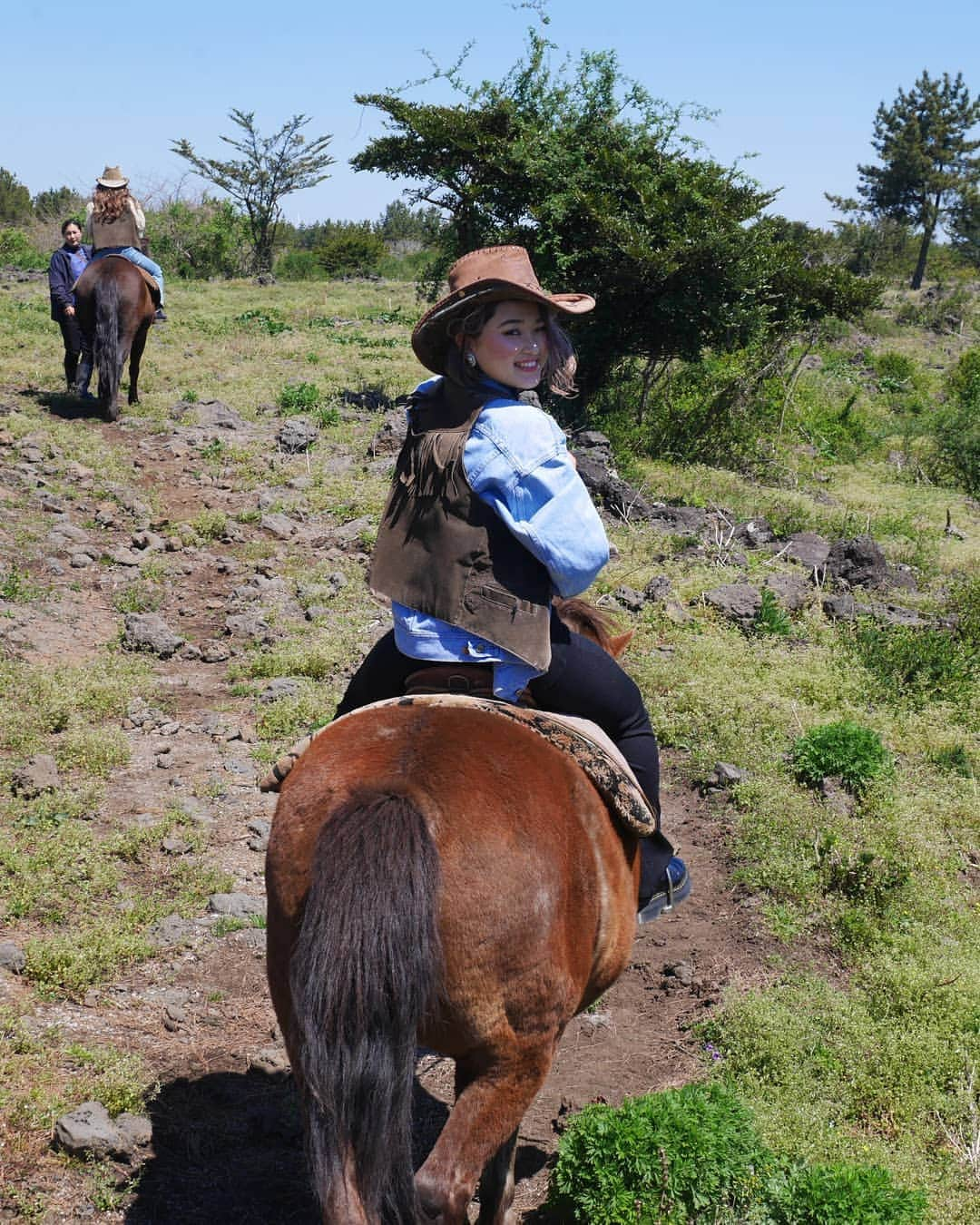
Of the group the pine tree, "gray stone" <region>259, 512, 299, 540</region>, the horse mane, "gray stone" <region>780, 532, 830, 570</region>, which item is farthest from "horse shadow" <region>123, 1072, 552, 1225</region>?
the pine tree

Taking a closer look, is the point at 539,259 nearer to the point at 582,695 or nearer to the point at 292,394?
the point at 292,394

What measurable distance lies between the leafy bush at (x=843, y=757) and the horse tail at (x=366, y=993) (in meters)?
3.92

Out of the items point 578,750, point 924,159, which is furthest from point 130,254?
point 924,159

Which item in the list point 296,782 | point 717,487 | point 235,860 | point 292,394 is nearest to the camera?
point 296,782

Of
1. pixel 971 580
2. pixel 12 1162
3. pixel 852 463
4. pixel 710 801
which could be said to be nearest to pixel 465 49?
pixel 852 463

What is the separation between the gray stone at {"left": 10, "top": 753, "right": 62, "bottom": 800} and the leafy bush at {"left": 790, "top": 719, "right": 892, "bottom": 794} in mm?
3695

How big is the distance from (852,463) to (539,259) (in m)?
4.81

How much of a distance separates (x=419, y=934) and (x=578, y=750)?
0.76 meters

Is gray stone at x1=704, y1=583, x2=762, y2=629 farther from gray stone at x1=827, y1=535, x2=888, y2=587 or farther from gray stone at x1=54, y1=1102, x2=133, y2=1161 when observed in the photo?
gray stone at x1=54, y1=1102, x2=133, y2=1161

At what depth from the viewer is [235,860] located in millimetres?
4973

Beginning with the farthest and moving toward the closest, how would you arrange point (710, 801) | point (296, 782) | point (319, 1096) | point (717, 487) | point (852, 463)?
point (852, 463) < point (717, 487) < point (710, 801) < point (296, 782) < point (319, 1096)

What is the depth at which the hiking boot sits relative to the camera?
3.41 metres

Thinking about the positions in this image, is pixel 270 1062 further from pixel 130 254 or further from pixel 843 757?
pixel 130 254

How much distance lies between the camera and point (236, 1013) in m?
4.04
